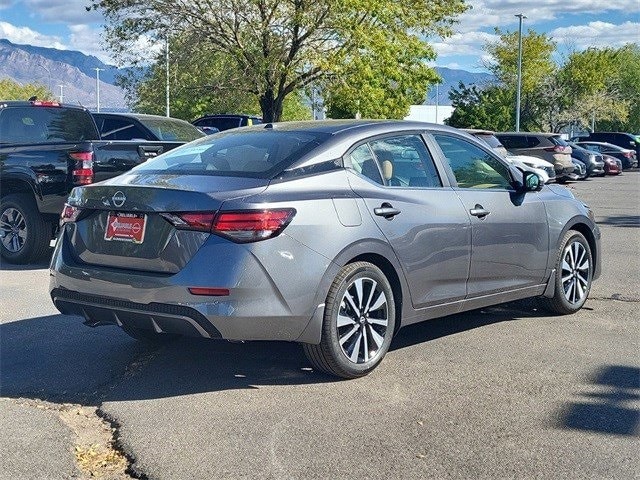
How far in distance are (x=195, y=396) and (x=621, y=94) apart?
70.8 meters

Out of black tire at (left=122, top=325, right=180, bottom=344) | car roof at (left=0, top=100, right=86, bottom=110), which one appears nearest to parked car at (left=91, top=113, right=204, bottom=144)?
car roof at (left=0, top=100, right=86, bottom=110)

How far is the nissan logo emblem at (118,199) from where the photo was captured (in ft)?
17.0

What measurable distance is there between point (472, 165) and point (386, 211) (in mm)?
1313

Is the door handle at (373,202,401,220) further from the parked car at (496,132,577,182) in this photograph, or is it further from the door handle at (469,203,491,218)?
the parked car at (496,132,577,182)

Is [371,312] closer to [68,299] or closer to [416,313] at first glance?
[416,313]

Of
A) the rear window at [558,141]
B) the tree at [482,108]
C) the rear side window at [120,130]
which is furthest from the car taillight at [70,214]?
the tree at [482,108]

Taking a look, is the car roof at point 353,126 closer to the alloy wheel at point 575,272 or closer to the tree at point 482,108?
the alloy wheel at point 575,272

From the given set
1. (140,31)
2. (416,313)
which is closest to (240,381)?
(416,313)

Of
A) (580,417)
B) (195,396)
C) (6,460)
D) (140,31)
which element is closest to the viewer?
(6,460)

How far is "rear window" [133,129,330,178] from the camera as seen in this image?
541 centimetres

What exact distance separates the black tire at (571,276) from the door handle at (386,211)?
205cm

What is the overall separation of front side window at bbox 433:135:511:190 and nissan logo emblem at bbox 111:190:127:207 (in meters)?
2.31

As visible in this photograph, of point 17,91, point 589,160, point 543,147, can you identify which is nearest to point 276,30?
point 543,147

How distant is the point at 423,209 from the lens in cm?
583
